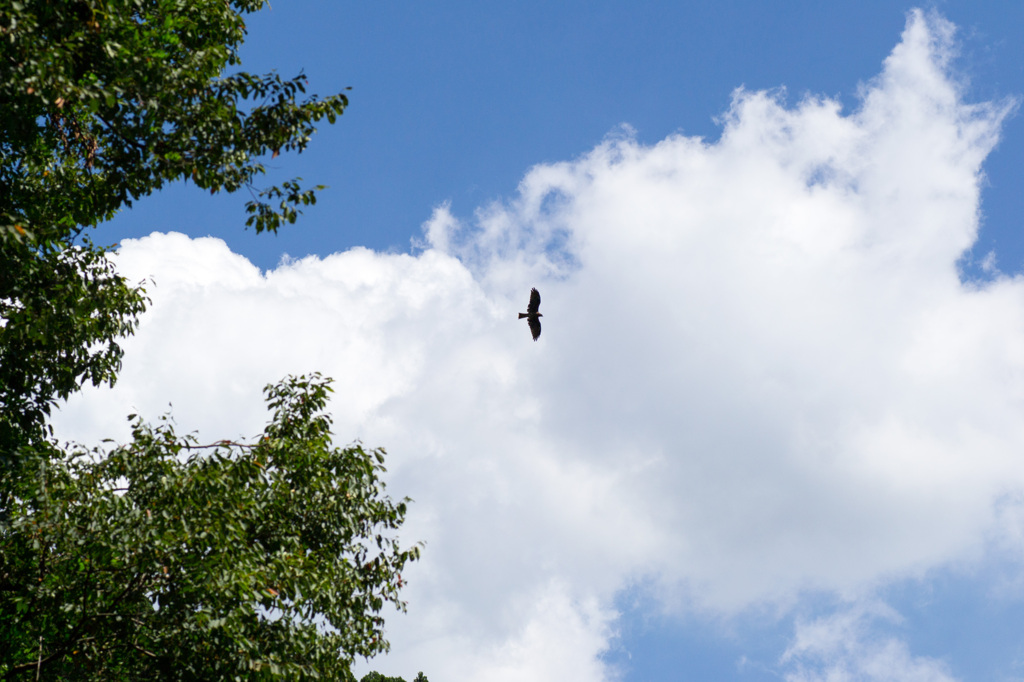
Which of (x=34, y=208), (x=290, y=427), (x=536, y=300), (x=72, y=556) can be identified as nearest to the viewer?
(x=72, y=556)

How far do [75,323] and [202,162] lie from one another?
13.0 ft

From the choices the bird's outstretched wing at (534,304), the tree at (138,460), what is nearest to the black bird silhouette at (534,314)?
the bird's outstretched wing at (534,304)

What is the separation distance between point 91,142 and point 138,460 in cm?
549

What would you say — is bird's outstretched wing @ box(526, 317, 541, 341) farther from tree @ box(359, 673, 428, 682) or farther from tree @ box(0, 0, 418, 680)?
tree @ box(359, 673, 428, 682)

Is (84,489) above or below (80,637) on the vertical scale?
above

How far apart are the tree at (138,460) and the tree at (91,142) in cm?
4

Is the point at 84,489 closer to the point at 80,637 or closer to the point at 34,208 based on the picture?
the point at 80,637

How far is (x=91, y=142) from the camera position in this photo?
47.0 feet

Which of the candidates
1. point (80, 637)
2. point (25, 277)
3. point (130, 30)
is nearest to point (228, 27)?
point (130, 30)

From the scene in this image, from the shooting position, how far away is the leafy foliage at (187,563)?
1169 cm

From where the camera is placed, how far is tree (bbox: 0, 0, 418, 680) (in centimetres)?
1166

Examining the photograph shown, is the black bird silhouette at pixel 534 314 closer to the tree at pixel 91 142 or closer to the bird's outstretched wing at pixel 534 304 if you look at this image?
the bird's outstretched wing at pixel 534 304

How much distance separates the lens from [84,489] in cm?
1296

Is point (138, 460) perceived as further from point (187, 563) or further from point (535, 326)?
point (535, 326)
